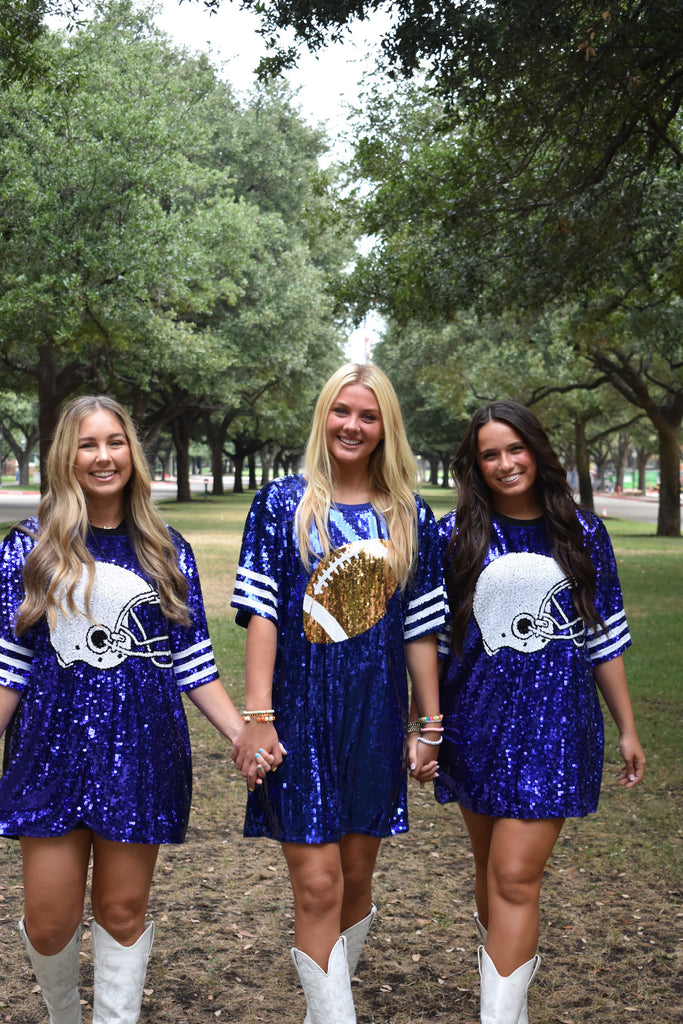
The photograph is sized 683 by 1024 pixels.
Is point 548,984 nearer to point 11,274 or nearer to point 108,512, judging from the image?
point 108,512

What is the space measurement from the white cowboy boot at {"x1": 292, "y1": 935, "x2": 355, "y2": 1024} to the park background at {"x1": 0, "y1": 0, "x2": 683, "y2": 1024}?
832 millimetres

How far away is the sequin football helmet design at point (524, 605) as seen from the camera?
320 cm

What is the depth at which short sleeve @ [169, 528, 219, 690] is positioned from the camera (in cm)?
307

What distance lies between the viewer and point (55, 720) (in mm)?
2848

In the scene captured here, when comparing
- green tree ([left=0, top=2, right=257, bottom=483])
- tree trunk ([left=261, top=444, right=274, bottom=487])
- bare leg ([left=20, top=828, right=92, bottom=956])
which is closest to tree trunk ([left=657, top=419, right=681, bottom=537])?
green tree ([left=0, top=2, right=257, bottom=483])

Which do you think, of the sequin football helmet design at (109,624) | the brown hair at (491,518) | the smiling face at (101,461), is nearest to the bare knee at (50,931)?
the sequin football helmet design at (109,624)

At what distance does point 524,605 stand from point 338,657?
614 millimetres

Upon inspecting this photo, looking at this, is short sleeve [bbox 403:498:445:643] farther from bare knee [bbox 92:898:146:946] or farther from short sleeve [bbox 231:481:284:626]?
bare knee [bbox 92:898:146:946]

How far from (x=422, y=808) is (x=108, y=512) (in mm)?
3802

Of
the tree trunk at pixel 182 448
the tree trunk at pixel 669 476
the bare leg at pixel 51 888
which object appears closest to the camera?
the bare leg at pixel 51 888

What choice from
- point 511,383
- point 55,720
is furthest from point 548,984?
point 511,383

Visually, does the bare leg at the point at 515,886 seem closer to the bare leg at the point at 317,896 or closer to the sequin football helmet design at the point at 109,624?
the bare leg at the point at 317,896

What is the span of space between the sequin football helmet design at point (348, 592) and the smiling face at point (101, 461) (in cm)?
62

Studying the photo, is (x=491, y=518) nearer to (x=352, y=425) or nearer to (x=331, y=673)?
(x=352, y=425)
